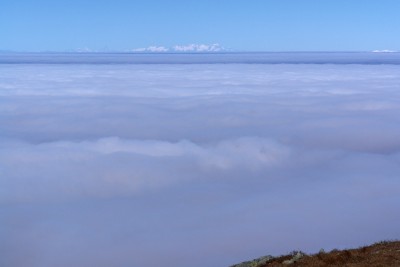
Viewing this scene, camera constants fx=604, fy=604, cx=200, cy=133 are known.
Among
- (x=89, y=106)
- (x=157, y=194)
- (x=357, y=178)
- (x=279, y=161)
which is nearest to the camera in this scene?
(x=157, y=194)

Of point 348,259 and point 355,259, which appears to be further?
point 348,259

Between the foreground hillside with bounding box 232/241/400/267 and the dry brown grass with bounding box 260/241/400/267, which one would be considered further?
the foreground hillside with bounding box 232/241/400/267

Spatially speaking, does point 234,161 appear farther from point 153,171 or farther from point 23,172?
point 23,172

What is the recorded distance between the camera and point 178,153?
302 ft

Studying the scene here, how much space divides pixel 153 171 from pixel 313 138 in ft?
107

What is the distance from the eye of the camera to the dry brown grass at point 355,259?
786 inches

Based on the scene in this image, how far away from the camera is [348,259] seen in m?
20.9

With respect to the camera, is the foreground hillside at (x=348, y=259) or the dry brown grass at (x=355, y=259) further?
the foreground hillside at (x=348, y=259)

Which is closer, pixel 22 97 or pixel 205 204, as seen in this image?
pixel 205 204

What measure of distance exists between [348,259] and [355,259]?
251mm

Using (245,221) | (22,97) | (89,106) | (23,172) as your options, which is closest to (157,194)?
(245,221)

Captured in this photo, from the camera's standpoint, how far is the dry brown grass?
1997cm

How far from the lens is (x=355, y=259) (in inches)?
818

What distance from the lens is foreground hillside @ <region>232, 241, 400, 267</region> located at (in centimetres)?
2008
